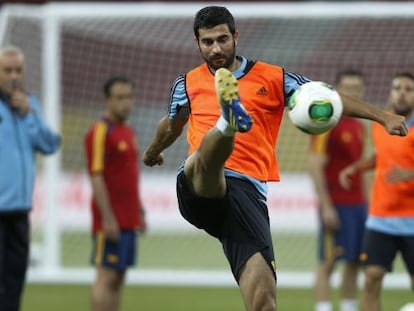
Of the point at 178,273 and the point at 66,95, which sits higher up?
the point at 66,95

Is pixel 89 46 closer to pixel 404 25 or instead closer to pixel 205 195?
pixel 404 25

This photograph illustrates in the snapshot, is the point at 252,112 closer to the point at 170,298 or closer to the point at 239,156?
the point at 239,156

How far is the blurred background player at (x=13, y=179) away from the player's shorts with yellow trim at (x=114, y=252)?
2.94 feet

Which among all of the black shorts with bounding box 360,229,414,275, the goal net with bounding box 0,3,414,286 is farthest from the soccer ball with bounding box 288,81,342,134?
the goal net with bounding box 0,3,414,286

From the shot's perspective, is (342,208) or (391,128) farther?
(342,208)

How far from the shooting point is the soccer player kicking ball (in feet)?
18.8

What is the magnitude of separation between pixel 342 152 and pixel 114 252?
2.37 metres

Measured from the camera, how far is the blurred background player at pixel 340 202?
966cm

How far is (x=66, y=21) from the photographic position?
43.4 ft

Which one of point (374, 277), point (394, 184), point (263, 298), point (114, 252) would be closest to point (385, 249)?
point (374, 277)

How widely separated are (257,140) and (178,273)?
7.01m

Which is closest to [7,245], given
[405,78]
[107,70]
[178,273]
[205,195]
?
[205,195]

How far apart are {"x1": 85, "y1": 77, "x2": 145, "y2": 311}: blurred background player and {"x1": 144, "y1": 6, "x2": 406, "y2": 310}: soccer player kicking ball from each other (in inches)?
110

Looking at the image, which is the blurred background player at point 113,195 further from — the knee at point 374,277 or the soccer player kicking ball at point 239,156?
the soccer player kicking ball at point 239,156
